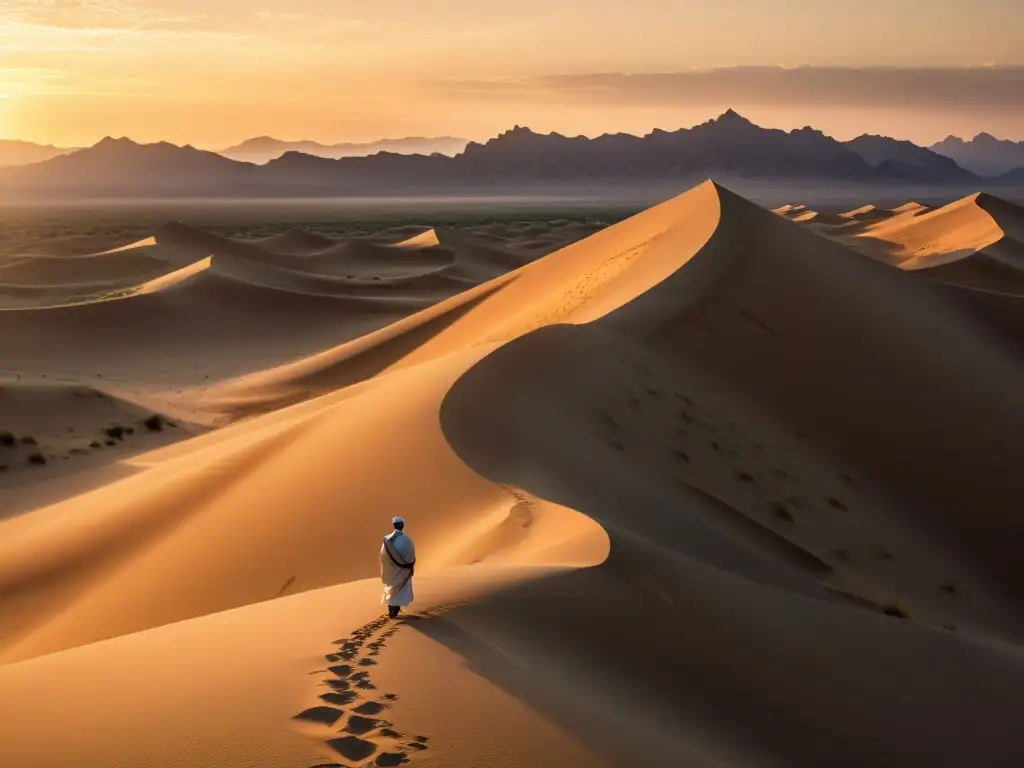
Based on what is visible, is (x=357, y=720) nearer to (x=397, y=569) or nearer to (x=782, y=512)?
(x=397, y=569)

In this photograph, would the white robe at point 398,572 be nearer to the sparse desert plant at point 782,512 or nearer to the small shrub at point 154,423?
the sparse desert plant at point 782,512

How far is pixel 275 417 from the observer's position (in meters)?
16.3

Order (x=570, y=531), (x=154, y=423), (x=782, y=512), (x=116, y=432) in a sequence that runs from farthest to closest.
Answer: (x=154, y=423), (x=116, y=432), (x=782, y=512), (x=570, y=531)

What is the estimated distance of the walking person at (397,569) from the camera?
5.27m

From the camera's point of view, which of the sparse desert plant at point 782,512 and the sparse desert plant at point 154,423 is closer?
the sparse desert plant at point 782,512

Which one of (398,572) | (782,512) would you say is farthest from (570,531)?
(782,512)

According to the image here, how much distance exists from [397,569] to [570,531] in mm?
2315

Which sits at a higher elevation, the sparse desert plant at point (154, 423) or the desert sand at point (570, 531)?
the desert sand at point (570, 531)

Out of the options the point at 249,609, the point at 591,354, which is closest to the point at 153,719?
the point at 249,609

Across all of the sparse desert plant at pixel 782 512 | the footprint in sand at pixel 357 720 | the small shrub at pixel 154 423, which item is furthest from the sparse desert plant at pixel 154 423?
the footprint in sand at pixel 357 720

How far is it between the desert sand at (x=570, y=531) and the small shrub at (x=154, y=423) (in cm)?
14

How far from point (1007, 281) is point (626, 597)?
29.5 metres

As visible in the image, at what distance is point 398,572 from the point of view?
17.3ft

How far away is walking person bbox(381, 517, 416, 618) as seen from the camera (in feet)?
17.3
